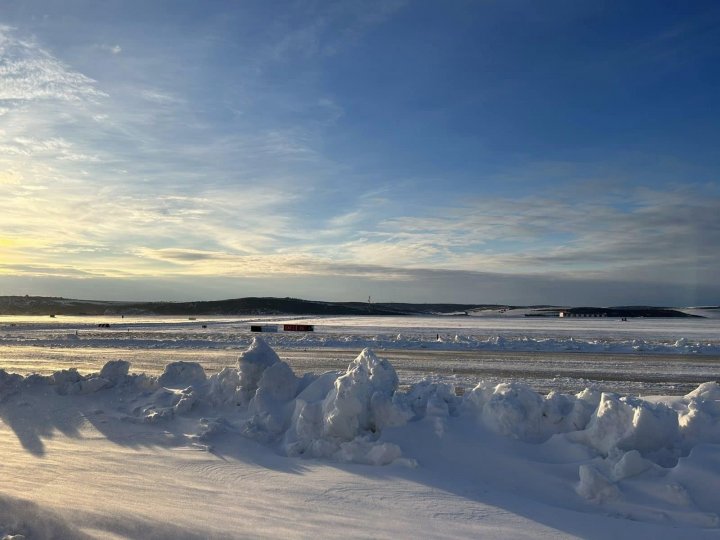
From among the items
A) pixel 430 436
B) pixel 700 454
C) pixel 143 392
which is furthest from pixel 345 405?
pixel 143 392

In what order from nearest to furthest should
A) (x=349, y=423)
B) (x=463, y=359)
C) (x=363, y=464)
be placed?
1. (x=363, y=464)
2. (x=349, y=423)
3. (x=463, y=359)

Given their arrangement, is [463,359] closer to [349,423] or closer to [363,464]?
[349,423]

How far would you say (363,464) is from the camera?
5.95m

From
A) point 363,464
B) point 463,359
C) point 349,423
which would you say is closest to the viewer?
point 363,464

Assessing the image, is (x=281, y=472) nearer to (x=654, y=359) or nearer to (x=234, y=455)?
(x=234, y=455)

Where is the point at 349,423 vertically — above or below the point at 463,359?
above

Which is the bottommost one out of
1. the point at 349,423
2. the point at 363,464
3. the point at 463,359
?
the point at 463,359

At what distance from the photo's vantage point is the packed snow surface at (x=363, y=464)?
467cm

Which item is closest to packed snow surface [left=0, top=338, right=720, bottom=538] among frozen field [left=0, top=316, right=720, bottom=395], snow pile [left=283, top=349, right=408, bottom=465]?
snow pile [left=283, top=349, right=408, bottom=465]

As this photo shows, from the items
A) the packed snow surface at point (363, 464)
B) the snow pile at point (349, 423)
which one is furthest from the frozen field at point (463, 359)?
the snow pile at point (349, 423)

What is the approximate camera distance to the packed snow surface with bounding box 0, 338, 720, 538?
184 inches

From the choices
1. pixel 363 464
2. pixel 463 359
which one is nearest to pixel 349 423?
pixel 363 464

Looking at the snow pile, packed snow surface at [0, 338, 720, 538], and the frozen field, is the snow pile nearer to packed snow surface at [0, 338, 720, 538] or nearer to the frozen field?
packed snow surface at [0, 338, 720, 538]

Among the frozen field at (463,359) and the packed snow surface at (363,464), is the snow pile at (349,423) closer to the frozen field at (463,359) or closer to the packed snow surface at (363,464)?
the packed snow surface at (363,464)
